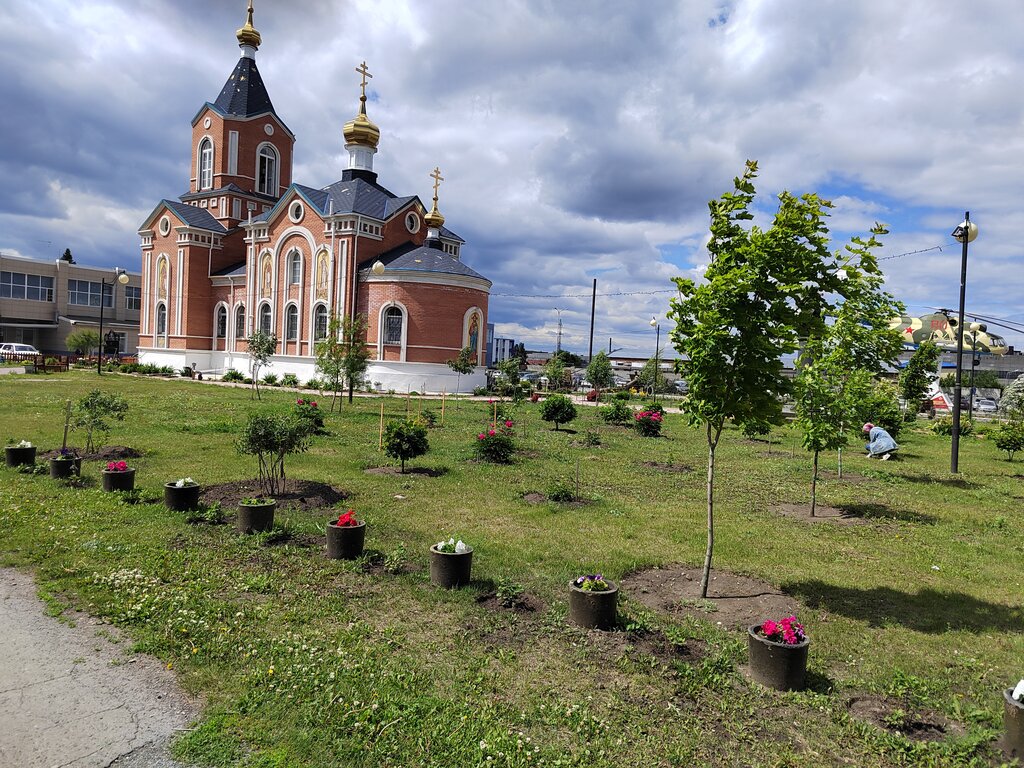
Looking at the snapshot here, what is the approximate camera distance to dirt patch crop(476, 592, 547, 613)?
19.7ft

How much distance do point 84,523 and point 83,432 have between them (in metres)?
9.40

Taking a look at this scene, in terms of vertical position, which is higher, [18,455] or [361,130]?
[361,130]

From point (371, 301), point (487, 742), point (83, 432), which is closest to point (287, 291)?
point (371, 301)

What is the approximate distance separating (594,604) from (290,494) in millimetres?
6396

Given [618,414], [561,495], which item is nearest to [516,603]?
[561,495]

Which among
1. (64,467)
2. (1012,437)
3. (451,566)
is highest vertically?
(1012,437)

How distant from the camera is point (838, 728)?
13.9ft

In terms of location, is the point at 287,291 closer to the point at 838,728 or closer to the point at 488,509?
the point at 488,509

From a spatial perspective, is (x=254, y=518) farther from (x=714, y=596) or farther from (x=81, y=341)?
(x=81, y=341)

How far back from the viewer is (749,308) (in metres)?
6.12

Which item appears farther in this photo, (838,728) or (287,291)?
(287,291)

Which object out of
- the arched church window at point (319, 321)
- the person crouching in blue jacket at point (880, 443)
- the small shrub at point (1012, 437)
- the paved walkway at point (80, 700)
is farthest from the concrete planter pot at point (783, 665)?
the arched church window at point (319, 321)

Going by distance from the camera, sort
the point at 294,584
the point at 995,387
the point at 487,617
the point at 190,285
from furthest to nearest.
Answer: the point at 995,387
the point at 190,285
the point at 294,584
the point at 487,617

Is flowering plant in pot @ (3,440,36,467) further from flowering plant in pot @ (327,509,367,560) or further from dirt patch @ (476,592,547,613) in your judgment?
dirt patch @ (476,592,547,613)
